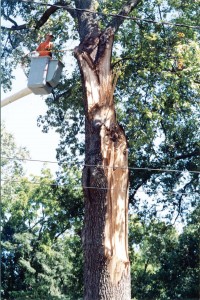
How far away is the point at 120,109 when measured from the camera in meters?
11.0

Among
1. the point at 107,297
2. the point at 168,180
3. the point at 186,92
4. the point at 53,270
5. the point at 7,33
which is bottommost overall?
the point at 107,297

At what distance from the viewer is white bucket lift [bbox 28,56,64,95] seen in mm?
4647

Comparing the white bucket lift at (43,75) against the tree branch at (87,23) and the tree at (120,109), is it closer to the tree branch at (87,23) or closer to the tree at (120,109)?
the tree at (120,109)

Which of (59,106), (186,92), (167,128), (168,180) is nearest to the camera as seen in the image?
(186,92)

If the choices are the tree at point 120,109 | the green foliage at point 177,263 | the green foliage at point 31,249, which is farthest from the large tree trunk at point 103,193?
the green foliage at point 31,249

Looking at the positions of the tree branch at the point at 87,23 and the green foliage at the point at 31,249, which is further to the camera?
the green foliage at the point at 31,249

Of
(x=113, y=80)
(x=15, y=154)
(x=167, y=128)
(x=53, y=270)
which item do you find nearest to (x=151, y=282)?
(x=53, y=270)

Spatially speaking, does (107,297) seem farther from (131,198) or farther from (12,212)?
(12,212)

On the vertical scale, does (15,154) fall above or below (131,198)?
above

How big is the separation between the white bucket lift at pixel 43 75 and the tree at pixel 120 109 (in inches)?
42.9

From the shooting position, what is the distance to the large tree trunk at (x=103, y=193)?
19.7 ft

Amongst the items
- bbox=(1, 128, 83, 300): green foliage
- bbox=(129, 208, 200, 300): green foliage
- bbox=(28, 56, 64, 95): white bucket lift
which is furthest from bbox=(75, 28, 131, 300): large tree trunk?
bbox=(1, 128, 83, 300): green foliage

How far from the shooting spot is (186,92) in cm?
986

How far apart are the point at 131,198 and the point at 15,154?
845 cm
